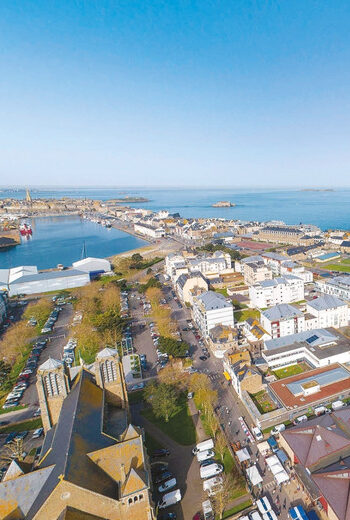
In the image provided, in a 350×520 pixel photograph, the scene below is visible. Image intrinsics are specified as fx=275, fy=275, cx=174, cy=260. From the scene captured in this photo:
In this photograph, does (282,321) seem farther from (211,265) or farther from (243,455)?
(211,265)

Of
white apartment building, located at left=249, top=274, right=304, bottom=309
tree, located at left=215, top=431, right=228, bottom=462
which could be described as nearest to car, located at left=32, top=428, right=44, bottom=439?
tree, located at left=215, top=431, right=228, bottom=462

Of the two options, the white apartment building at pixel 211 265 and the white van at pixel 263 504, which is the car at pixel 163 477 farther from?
the white apartment building at pixel 211 265

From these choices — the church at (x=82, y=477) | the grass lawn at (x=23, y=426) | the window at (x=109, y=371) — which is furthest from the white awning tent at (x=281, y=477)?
the grass lawn at (x=23, y=426)

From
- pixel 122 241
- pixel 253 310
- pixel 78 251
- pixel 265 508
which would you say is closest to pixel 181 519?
pixel 265 508

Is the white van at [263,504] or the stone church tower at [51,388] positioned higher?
the stone church tower at [51,388]

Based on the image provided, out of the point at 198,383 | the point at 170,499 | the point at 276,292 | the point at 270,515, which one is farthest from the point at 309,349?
the point at 170,499

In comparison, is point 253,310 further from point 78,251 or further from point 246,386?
point 78,251

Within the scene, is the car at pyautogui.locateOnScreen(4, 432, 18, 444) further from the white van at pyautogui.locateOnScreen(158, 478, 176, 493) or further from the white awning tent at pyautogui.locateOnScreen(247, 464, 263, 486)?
the white awning tent at pyautogui.locateOnScreen(247, 464, 263, 486)
